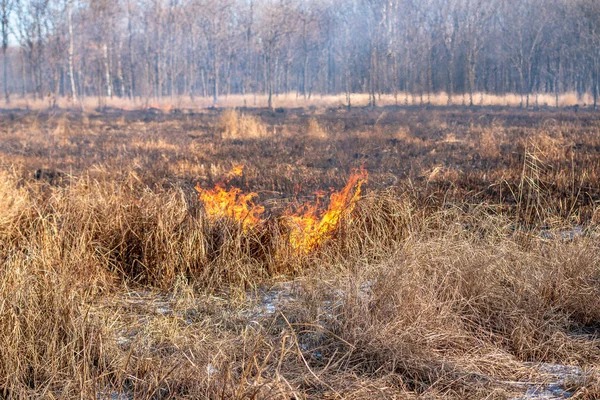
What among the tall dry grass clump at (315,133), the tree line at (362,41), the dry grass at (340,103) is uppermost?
the tree line at (362,41)

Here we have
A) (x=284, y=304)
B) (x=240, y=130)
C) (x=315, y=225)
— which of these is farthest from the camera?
(x=240, y=130)

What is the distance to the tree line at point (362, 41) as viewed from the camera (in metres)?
33.7

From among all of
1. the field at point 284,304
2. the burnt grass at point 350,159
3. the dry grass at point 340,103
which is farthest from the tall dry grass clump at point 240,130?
the dry grass at point 340,103

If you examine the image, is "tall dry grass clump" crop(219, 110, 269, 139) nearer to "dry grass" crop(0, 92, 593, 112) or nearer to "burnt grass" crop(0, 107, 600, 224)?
"burnt grass" crop(0, 107, 600, 224)

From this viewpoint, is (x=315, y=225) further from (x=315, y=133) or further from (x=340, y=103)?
(x=340, y=103)

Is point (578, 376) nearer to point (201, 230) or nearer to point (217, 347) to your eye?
point (217, 347)

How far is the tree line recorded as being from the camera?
3366 cm

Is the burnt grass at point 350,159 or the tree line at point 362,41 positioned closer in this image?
the burnt grass at point 350,159

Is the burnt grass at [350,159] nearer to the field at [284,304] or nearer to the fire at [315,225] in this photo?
the field at [284,304]

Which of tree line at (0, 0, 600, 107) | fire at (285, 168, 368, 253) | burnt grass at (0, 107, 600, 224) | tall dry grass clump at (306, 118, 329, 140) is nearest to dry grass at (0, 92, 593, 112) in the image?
tree line at (0, 0, 600, 107)

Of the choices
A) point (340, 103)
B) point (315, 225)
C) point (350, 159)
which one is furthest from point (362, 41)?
point (315, 225)

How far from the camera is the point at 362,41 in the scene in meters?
41.8

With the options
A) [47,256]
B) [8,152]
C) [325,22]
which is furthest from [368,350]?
[325,22]

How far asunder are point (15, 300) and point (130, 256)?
4.88 ft
